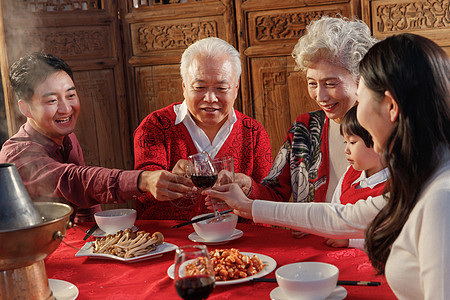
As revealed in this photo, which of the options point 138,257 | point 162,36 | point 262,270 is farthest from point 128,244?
point 162,36

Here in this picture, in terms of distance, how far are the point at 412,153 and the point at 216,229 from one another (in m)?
0.85

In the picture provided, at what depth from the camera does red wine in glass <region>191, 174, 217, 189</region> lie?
1.88m

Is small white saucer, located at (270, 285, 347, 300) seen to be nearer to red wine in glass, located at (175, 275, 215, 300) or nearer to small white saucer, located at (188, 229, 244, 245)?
red wine in glass, located at (175, 275, 215, 300)

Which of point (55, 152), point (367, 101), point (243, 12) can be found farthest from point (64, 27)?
point (367, 101)

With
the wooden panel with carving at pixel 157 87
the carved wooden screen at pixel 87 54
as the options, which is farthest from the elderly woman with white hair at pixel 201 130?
the carved wooden screen at pixel 87 54

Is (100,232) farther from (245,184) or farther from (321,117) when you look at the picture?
(321,117)

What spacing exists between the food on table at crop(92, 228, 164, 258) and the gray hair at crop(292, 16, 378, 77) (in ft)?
3.53

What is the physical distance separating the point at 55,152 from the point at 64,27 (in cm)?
152

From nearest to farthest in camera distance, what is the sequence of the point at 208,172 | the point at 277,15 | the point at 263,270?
1. the point at 263,270
2. the point at 208,172
3. the point at 277,15

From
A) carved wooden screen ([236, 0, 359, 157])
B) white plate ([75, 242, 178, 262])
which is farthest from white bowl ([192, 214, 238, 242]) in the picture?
carved wooden screen ([236, 0, 359, 157])

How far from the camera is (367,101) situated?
1.32 m

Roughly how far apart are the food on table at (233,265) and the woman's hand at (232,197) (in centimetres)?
27

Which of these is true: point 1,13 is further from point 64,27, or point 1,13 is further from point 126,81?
point 126,81

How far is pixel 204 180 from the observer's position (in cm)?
190
